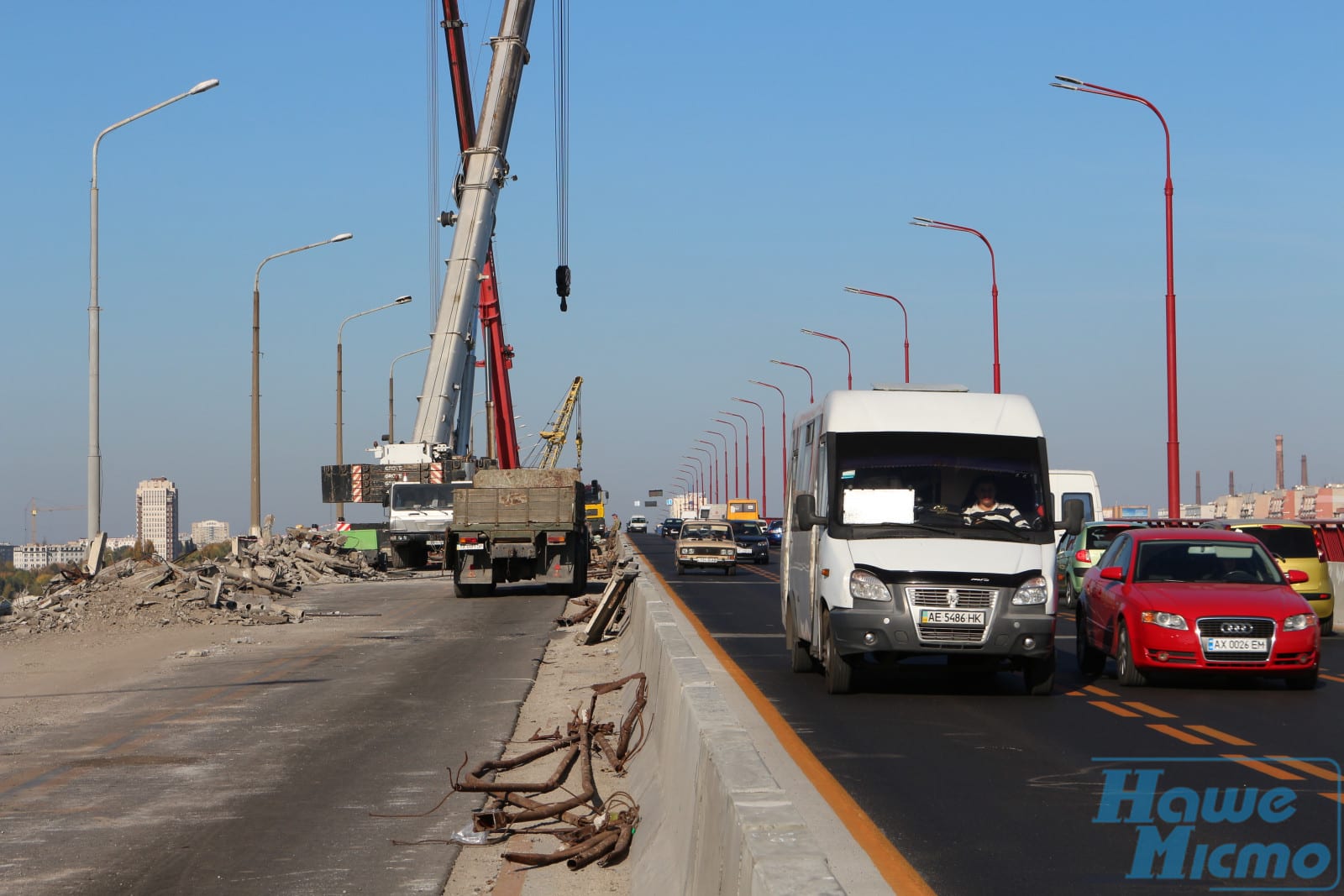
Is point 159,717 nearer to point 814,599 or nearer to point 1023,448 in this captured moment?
point 814,599

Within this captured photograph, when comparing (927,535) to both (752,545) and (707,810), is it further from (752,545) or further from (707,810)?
(752,545)

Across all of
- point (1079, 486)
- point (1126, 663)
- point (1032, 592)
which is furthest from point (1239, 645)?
point (1079, 486)

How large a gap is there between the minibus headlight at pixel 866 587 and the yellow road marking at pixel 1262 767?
3645 millimetres

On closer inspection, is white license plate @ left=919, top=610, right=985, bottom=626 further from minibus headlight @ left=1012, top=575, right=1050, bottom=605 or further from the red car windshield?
the red car windshield

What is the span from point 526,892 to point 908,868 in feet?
6.00

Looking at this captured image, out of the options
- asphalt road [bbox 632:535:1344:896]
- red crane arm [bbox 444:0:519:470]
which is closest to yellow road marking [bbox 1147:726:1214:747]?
asphalt road [bbox 632:535:1344:896]

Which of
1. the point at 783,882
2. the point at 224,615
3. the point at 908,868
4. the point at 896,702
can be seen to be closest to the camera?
the point at 783,882

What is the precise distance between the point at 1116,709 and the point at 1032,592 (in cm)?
119

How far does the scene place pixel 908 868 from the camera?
23.6 ft

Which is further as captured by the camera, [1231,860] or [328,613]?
[328,613]

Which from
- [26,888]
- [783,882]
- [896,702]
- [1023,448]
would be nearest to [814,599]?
[896,702]

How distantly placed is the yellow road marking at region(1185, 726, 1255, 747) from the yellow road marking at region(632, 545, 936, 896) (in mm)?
3059

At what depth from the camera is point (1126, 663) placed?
50.6 feet

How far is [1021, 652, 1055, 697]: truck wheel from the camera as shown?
47.1 ft
